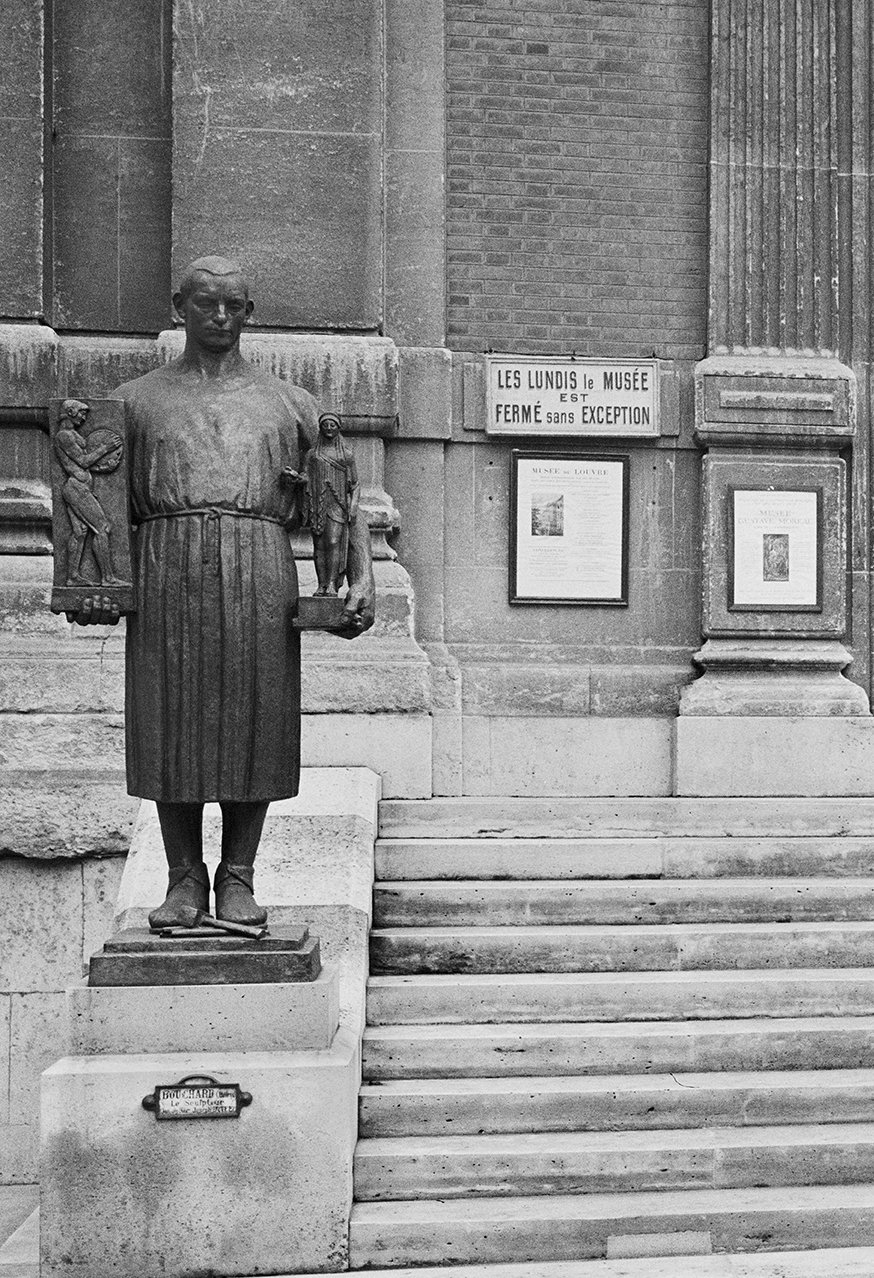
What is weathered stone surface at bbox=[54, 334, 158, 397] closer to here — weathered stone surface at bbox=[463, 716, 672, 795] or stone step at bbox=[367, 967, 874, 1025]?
weathered stone surface at bbox=[463, 716, 672, 795]

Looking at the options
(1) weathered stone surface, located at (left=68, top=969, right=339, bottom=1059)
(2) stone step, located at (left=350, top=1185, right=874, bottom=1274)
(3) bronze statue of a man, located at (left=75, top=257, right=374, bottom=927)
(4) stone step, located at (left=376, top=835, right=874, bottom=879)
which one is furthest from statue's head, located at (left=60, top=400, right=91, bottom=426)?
(4) stone step, located at (left=376, top=835, right=874, bottom=879)

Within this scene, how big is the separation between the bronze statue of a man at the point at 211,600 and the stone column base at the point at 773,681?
14.8ft

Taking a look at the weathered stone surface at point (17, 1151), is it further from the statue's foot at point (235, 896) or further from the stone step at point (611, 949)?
the statue's foot at point (235, 896)

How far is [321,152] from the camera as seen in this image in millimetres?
9195

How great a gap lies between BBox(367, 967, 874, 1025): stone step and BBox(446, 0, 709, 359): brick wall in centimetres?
444

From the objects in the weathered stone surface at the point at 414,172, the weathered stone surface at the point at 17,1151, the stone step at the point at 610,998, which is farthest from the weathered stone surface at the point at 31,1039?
the weathered stone surface at the point at 414,172

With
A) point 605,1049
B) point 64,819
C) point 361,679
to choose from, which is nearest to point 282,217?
point 361,679

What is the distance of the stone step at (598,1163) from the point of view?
5605 millimetres

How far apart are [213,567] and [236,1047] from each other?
4.90 ft

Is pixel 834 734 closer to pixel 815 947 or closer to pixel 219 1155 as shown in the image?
pixel 815 947

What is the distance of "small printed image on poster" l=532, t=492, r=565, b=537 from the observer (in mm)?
9781

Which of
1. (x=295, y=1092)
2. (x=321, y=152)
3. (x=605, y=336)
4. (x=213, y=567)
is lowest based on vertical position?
(x=295, y=1092)

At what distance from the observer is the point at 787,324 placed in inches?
388

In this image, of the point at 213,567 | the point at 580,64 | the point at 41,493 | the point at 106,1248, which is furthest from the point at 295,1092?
the point at 580,64
